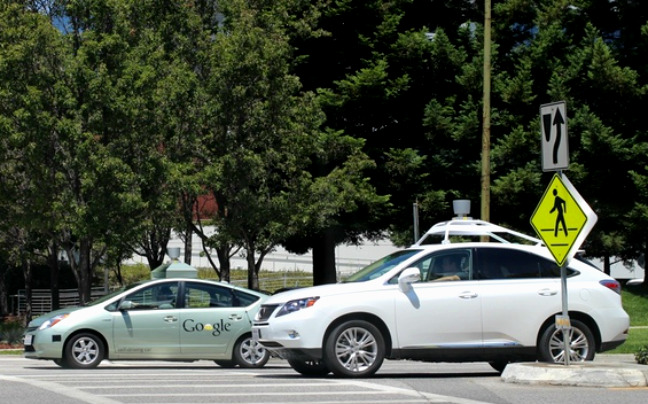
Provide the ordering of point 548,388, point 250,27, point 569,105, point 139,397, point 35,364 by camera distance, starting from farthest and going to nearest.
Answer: point 569,105, point 250,27, point 35,364, point 548,388, point 139,397

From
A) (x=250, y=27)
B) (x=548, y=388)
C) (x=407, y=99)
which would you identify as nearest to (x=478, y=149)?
(x=407, y=99)

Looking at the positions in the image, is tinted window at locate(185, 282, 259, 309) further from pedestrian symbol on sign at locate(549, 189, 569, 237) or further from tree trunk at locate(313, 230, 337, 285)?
tree trunk at locate(313, 230, 337, 285)

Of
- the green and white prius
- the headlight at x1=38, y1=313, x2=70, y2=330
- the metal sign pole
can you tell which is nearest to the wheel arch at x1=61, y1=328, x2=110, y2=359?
the green and white prius

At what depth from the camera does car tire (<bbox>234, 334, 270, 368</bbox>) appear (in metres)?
18.1

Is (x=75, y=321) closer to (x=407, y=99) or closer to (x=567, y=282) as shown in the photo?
(x=567, y=282)

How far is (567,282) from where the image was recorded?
48.2 ft

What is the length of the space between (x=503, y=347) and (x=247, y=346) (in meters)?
5.29

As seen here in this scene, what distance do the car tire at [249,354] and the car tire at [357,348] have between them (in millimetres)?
4414

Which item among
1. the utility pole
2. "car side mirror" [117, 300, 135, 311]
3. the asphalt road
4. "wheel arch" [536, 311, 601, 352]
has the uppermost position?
the utility pole

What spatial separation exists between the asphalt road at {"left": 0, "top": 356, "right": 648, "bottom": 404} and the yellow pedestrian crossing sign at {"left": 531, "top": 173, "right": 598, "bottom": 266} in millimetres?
1827

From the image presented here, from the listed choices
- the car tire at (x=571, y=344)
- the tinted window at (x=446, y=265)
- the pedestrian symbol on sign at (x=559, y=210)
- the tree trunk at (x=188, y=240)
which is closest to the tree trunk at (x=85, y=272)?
the tree trunk at (x=188, y=240)

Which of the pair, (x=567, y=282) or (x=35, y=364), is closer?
(x=567, y=282)

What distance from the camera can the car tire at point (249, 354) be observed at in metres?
18.1

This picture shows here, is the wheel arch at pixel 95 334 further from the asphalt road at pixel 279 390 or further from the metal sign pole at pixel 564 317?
the metal sign pole at pixel 564 317
